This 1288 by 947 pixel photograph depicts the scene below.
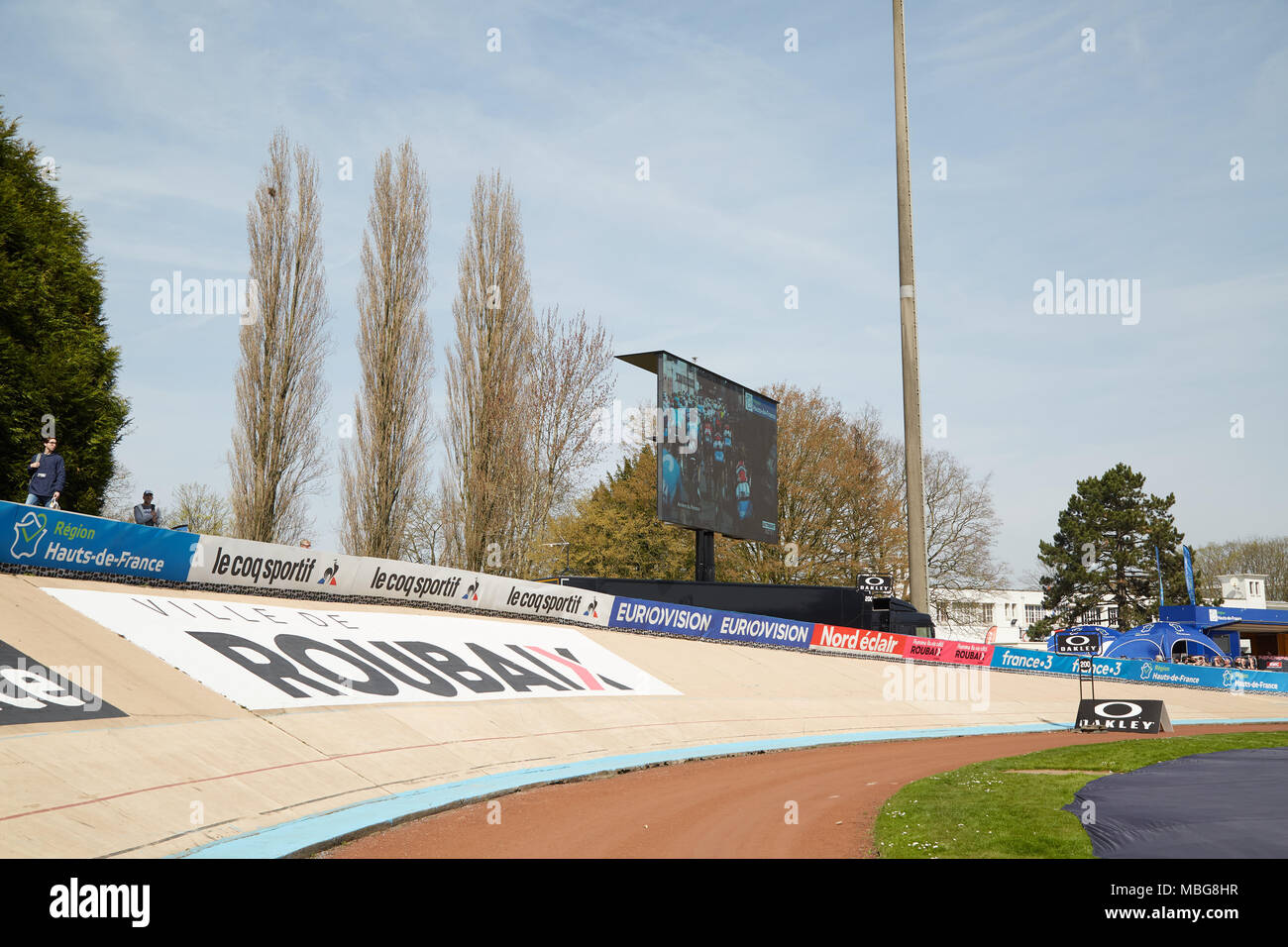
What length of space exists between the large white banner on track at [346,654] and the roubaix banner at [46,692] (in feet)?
6.28

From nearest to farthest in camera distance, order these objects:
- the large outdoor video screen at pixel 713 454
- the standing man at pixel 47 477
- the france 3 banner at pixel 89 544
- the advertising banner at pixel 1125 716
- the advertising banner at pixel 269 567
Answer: the france 3 banner at pixel 89 544, the standing man at pixel 47 477, the advertising banner at pixel 269 567, the advertising banner at pixel 1125 716, the large outdoor video screen at pixel 713 454

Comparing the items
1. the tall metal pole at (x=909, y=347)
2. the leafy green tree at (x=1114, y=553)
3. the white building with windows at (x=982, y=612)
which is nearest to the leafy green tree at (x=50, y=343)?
the tall metal pole at (x=909, y=347)

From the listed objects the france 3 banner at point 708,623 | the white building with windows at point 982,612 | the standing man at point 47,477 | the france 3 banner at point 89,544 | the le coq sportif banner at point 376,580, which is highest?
the standing man at point 47,477

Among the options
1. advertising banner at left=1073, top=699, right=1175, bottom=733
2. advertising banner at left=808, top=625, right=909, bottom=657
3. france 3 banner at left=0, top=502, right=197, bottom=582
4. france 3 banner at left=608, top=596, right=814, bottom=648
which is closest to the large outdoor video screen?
france 3 banner at left=608, top=596, right=814, bottom=648

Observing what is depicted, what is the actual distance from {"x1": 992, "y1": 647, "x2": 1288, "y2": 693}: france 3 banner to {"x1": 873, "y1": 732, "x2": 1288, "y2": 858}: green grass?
1983 cm

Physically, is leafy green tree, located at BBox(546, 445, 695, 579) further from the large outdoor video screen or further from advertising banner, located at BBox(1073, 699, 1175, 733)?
Result: advertising banner, located at BBox(1073, 699, 1175, 733)

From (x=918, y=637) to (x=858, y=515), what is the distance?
Answer: 1970 cm

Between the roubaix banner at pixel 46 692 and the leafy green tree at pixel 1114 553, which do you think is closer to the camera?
the roubaix banner at pixel 46 692

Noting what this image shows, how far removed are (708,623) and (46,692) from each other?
853 inches

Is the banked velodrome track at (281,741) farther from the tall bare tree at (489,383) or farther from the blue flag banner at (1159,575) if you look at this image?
the blue flag banner at (1159,575)

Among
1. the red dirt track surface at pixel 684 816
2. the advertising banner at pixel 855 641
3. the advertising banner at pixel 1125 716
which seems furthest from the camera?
the advertising banner at pixel 855 641

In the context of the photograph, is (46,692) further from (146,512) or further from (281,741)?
(146,512)

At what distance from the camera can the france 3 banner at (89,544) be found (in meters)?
16.3
